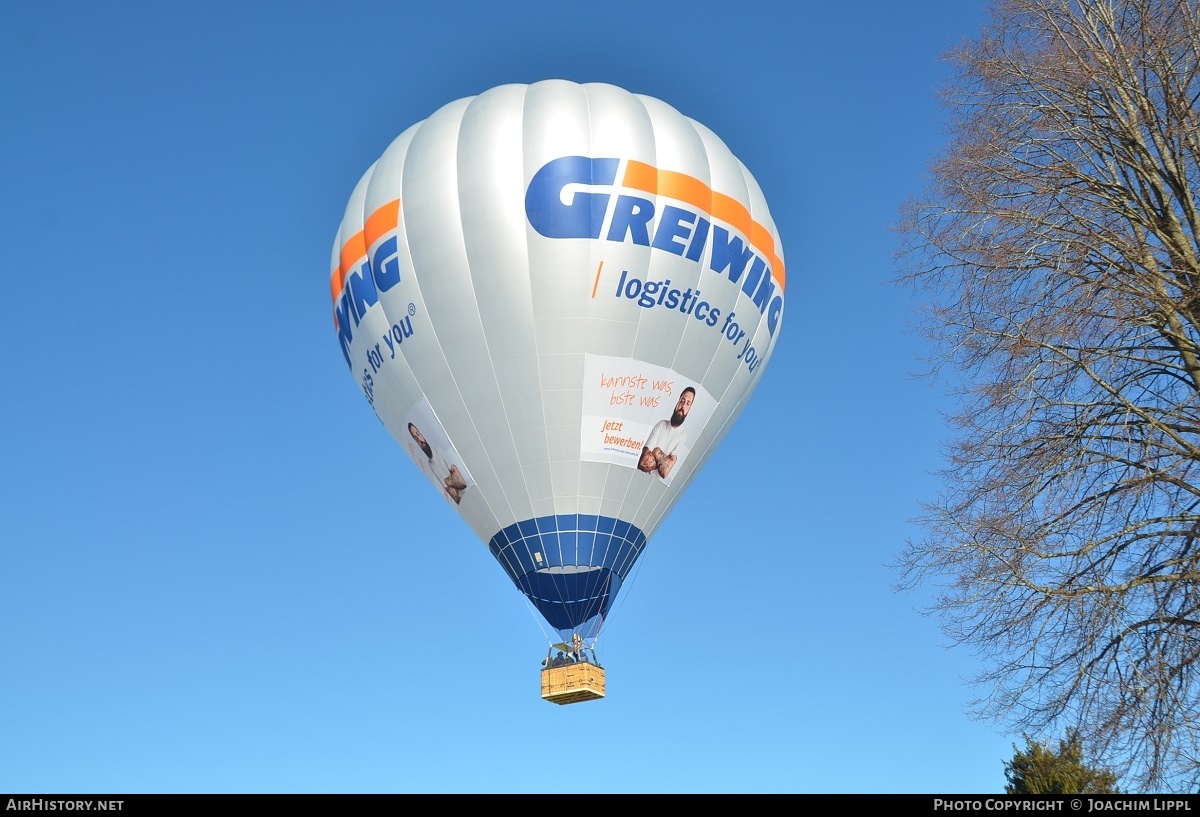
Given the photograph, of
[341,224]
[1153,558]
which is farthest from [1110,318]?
[341,224]

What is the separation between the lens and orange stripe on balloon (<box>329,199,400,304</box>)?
23000 mm

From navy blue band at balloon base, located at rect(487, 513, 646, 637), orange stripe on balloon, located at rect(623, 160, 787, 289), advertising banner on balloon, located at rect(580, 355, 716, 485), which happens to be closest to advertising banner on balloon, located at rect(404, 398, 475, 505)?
navy blue band at balloon base, located at rect(487, 513, 646, 637)

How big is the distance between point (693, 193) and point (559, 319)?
3.45 metres

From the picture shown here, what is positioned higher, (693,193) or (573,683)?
(693,193)

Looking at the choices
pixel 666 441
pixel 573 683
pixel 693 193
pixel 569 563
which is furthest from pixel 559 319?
pixel 573 683

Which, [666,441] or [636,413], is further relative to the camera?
[666,441]

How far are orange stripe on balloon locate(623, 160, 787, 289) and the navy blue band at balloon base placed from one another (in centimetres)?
589

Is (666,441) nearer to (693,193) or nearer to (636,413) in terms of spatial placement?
(636,413)

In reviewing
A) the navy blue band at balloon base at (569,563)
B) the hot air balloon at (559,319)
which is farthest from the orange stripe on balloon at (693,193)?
the navy blue band at balloon base at (569,563)

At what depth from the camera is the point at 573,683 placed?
20.6 m

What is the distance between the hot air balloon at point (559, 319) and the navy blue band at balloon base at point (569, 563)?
0.09ft

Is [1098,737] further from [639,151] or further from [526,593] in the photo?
[639,151]

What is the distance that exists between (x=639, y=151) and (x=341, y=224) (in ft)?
20.6

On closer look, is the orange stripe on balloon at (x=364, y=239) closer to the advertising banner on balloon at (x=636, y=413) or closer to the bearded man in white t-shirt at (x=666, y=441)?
the advertising banner on balloon at (x=636, y=413)
